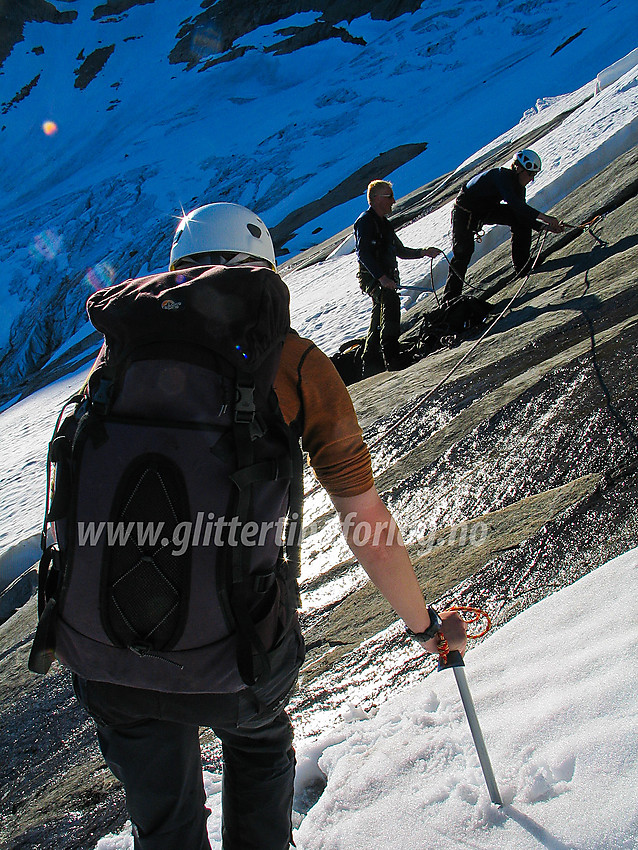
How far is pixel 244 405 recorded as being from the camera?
4.44 feet

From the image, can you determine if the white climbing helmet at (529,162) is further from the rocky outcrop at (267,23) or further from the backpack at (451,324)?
the rocky outcrop at (267,23)


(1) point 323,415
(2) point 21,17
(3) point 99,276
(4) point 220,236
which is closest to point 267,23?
(2) point 21,17

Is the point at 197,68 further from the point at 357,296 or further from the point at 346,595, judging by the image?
the point at 346,595

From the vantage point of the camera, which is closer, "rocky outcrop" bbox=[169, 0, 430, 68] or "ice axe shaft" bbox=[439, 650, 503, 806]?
"ice axe shaft" bbox=[439, 650, 503, 806]

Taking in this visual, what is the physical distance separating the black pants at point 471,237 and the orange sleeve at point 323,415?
6.48 meters

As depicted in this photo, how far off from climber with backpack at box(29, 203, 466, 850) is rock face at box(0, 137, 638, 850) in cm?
125

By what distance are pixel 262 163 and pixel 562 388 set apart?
3683cm

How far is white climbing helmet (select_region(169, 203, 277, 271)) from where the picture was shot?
1939 millimetres

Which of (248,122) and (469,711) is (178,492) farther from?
(248,122)

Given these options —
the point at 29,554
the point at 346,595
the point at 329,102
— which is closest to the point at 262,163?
the point at 329,102

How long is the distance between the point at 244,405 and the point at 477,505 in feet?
8.40

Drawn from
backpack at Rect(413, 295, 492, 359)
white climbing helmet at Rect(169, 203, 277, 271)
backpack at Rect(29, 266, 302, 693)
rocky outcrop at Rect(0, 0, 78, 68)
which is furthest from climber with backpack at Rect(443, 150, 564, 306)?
rocky outcrop at Rect(0, 0, 78, 68)

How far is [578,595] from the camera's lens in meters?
2.50

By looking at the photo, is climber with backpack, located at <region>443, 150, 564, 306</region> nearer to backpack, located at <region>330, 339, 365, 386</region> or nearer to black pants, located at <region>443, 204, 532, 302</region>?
black pants, located at <region>443, 204, 532, 302</region>
